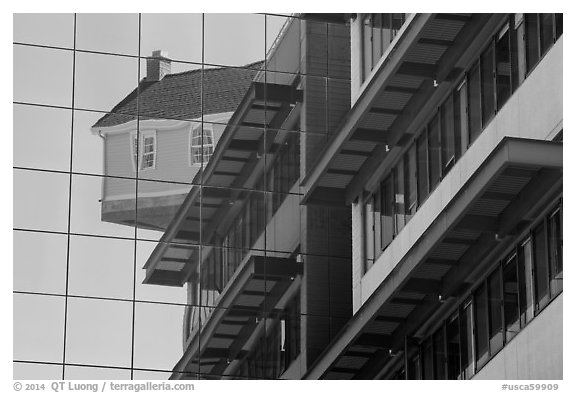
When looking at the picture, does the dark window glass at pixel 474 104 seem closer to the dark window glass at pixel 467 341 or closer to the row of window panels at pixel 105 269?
the dark window glass at pixel 467 341

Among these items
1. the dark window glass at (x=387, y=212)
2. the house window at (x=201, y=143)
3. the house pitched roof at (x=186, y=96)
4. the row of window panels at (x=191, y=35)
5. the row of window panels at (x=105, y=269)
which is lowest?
the row of window panels at (x=105, y=269)

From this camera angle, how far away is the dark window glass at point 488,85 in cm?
4175

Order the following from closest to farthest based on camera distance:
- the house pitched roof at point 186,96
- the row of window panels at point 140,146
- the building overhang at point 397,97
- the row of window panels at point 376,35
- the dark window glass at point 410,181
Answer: the building overhang at point 397,97 → the dark window glass at point 410,181 → the row of window panels at point 376,35 → the row of window panels at point 140,146 → the house pitched roof at point 186,96

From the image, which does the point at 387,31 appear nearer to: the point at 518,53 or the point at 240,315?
the point at 518,53

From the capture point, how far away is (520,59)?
39750mm

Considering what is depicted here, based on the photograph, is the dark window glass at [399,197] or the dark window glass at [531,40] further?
the dark window glass at [399,197]

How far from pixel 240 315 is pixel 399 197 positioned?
426 inches

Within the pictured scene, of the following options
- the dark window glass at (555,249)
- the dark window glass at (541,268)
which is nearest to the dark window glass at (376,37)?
the dark window glass at (541,268)

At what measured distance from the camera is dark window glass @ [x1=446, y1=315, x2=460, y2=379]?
4369 centimetres

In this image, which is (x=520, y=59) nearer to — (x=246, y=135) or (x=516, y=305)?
(x=516, y=305)

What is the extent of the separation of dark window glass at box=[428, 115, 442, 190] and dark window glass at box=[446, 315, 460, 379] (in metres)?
3.98

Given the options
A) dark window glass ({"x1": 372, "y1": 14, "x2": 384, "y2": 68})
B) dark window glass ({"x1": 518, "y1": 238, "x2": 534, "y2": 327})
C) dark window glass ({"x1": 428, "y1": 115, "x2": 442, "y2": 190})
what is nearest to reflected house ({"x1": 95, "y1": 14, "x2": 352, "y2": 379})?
dark window glass ({"x1": 372, "y1": 14, "x2": 384, "y2": 68})

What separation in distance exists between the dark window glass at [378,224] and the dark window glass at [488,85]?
9.33 meters

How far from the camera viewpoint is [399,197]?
4938 centimetres
